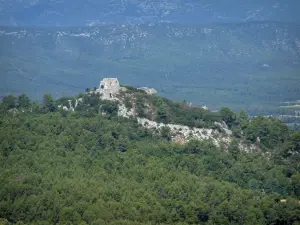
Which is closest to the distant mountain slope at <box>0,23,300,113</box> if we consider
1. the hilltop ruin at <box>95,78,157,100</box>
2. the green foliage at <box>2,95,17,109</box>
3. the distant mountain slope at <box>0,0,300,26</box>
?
the distant mountain slope at <box>0,0,300,26</box>

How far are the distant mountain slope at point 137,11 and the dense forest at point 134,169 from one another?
98.3m

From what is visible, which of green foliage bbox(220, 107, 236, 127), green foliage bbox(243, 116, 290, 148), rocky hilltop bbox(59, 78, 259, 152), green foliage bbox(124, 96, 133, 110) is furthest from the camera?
green foliage bbox(220, 107, 236, 127)

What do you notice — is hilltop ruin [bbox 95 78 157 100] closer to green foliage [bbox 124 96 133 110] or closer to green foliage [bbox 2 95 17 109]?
green foliage [bbox 124 96 133 110]

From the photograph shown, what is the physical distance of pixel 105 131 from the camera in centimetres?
5634

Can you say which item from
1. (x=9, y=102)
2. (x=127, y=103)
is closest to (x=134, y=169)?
(x=127, y=103)

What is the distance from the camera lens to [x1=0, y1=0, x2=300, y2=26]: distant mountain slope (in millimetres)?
160750

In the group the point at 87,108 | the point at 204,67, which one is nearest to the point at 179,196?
the point at 87,108

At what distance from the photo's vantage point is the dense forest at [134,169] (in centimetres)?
4109

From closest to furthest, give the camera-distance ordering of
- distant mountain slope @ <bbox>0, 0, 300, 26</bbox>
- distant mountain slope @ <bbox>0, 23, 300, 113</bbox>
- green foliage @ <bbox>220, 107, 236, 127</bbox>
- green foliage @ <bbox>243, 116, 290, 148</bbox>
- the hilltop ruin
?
green foliage @ <bbox>243, 116, 290, 148</bbox>, the hilltop ruin, green foliage @ <bbox>220, 107, 236, 127</bbox>, distant mountain slope @ <bbox>0, 23, 300, 113</bbox>, distant mountain slope @ <bbox>0, 0, 300, 26</bbox>

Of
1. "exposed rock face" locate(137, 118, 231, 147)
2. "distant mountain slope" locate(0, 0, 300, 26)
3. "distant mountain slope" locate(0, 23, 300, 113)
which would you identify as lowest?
"exposed rock face" locate(137, 118, 231, 147)

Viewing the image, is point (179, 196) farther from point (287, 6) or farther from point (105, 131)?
point (287, 6)

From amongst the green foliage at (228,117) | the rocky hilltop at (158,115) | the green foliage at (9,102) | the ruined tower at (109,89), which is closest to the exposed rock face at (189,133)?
the rocky hilltop at (158,115)

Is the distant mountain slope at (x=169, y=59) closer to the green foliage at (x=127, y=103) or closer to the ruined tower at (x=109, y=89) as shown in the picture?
the ruined tower at (x=109, y=89)

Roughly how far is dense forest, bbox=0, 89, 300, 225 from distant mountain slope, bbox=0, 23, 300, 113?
181ft
